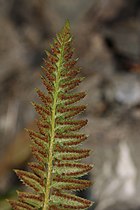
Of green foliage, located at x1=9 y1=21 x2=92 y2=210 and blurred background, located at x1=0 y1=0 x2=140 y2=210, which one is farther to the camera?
blurred background, located at x1=0 y1=0 x2=140 y2=210

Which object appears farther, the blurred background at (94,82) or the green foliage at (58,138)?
the blurred background at (94,82)

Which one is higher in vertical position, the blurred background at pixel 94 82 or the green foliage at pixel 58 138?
the blurred background at pixel 94 82

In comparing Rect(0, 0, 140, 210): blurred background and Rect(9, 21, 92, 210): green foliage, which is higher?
Rect(0, 0, 140, 210): blurred background

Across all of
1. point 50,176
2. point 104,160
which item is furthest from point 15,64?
point 50,176
